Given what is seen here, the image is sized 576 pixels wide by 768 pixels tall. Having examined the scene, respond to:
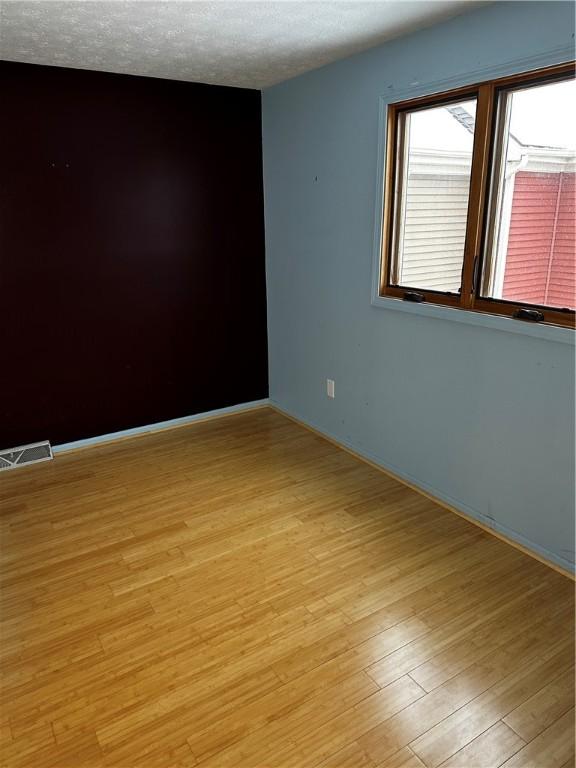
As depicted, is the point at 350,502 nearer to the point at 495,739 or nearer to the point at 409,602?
the point at 409,602

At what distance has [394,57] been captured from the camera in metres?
2.64

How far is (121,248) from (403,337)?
6.30 ft

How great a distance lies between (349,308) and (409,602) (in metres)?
1.78

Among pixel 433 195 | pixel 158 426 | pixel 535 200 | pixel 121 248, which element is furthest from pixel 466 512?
pixel 121 248

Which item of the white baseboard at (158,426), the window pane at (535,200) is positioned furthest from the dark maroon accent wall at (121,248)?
the window pane at (535,200)

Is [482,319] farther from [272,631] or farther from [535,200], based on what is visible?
[272,631]

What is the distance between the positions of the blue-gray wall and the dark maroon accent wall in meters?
0.31

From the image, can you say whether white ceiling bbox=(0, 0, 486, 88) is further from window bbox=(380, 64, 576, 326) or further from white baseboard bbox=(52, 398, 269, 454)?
white baseboard bbox=(52, 398, 269, 454)

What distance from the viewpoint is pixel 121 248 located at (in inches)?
136

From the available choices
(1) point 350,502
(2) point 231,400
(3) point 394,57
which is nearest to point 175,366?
(2) point 231,400

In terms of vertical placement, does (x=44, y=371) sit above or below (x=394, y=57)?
below

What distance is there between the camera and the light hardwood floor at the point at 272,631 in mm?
1601

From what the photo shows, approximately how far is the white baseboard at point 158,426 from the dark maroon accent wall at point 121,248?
0.18 ft

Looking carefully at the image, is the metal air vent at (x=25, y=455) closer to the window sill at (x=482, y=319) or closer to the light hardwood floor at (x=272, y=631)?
the light hardwood floor at (x=272, y=631)
